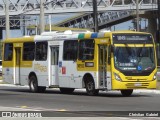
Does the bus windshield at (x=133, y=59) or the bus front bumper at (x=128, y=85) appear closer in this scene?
the bus front bumper at (x=128, y=85)

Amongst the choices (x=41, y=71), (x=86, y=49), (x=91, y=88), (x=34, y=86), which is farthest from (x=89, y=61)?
(x=34, y=86)

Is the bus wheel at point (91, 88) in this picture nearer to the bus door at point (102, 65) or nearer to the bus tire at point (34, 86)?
the bus door at point (102, 65)

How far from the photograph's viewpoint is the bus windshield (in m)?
25.6

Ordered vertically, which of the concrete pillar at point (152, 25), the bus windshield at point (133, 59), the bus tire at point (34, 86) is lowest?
the bus tire at point (34, 86)

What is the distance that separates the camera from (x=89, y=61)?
1051 inches

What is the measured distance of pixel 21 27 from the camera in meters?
102

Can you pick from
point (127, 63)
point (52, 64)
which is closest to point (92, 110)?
point (127, 63)

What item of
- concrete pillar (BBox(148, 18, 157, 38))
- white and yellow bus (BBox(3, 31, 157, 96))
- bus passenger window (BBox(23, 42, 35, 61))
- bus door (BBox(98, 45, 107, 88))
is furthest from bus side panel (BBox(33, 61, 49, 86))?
concrete pillar (BBox(148, 18, 157, 38))

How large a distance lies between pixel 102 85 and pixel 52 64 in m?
4.41

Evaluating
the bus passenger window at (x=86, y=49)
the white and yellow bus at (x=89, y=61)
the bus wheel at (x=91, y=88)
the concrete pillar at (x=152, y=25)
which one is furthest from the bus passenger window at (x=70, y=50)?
the concrete pillar at (x=152, y=25)

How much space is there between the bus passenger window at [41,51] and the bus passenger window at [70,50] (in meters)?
1.66

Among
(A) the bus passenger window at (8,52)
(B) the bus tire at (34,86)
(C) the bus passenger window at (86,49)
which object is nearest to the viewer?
(C) the bus passenger window at (86,49)

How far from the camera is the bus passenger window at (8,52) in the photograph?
32.6 metres

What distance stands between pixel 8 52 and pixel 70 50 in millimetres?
5933
